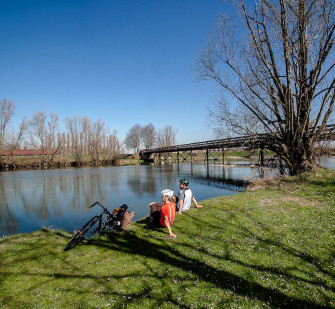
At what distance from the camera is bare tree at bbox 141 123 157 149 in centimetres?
8781

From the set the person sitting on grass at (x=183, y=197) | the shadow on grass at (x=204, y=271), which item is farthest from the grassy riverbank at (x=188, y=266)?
the person sitting on grass at (x=183, y=197)

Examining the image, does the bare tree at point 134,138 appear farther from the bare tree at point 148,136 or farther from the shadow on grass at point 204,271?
the shadow on grass at point 204,271

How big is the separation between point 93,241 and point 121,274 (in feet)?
7.80

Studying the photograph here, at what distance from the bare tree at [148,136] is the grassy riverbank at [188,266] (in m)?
81.0

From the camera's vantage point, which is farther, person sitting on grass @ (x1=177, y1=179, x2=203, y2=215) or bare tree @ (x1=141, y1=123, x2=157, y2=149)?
bare tree @ (x1=141, y1=123, x2=157, y2=149)

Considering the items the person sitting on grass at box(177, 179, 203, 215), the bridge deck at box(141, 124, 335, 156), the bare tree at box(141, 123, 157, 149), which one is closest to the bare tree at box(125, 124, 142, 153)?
the bare tree at box(141, 123, 157, 149)

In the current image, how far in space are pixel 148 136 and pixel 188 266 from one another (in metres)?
84.6

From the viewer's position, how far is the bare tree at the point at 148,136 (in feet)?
288

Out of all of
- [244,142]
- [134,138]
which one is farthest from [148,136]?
[244,142]

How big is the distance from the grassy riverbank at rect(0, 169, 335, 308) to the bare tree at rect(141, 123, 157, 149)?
8098 centimetres

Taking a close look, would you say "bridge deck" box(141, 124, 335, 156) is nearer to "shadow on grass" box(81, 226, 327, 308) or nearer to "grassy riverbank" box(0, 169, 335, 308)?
"grassy riverbank" box(0, 169, 335, 308)

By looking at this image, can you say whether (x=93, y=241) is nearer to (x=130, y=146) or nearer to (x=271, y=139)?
Result: (x=271, y=139)

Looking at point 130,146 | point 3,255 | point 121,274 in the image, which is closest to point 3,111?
point 130,146

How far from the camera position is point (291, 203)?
8.34 m
